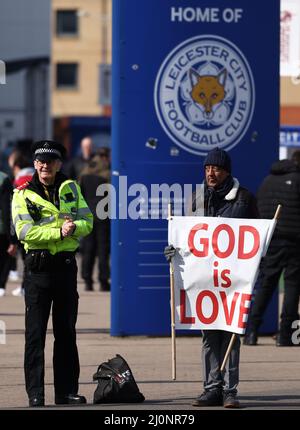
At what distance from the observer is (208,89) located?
43.4 feet

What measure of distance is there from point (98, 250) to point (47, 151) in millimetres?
9094

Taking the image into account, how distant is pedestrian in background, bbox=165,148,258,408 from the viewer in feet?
31.5

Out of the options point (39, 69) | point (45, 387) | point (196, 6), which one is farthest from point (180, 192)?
point (39, 69)

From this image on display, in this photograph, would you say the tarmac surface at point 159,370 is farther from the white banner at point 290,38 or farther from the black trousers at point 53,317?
the white banner at point 290,38

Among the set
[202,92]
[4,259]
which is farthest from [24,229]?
[4,259]

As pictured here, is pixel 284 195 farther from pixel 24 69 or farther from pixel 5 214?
pixel 24 69

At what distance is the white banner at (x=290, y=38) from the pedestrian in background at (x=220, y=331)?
28.4 feet

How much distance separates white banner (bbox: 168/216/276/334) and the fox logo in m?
3.51

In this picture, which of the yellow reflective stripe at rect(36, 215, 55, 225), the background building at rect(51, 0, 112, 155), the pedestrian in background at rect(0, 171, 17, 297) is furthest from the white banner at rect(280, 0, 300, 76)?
the background building at rect(51, 0, 112, 155)

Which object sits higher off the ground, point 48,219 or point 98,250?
point 48,219

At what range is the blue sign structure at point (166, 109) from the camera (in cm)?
1318

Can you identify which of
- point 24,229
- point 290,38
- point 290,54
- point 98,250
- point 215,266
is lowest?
point 98,250

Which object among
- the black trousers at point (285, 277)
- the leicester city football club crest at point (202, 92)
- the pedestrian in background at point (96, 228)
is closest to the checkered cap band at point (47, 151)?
the leicester city football club crest at point (202, 92)

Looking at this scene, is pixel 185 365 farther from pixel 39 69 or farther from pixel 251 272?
pixel 39 69
